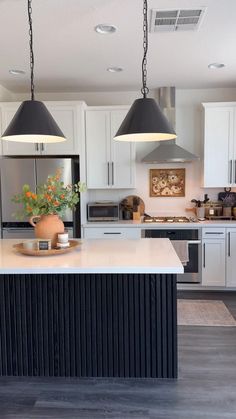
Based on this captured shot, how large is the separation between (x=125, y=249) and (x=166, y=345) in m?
0.78

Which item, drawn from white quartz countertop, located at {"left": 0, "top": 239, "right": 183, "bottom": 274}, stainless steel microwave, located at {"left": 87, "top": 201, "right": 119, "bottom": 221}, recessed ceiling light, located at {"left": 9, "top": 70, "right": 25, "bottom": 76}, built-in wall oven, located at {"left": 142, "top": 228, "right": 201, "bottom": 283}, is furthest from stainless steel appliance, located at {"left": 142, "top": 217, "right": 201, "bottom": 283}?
recessed ceiling light, located at {"left": 9, "top": 70, "right": 25, "bottom": 76}

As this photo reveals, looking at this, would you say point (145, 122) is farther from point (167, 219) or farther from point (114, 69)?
point (167, 219)

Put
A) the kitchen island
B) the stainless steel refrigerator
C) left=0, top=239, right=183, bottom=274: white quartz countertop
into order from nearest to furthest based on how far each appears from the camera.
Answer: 1. left=0, top=239, right=183, bottom=274: white quartz countertop
2. the kitchen island
3. the stainless steel refrigerator

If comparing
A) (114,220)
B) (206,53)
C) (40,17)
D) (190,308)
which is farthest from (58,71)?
(190,308)

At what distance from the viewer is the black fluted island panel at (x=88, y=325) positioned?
2377mm

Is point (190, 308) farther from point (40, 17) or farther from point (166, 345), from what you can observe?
point (40, 17)

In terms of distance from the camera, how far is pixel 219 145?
4.46 meters

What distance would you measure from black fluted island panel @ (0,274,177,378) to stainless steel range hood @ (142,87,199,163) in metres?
2.38

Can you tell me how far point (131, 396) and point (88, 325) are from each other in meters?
0.56

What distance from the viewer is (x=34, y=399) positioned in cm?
223

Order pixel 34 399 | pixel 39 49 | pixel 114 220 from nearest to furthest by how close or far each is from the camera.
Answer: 1. pixel 34 399
2. pixel 39 49
3. pixel 114 220

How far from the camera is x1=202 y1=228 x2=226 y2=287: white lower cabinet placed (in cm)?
428

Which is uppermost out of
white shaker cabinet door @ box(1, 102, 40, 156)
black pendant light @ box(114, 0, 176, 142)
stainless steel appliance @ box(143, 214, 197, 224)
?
white shaker cabinet door @ box(1, 102, 40, 156)

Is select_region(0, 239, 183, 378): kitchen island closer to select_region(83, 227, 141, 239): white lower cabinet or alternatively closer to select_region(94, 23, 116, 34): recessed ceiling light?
select_region(83, 227, 141, 239): white lower cabinet
